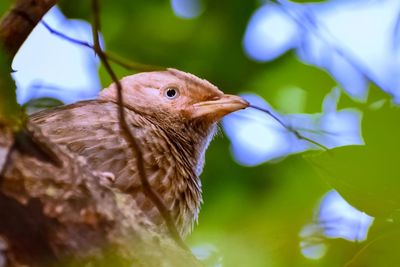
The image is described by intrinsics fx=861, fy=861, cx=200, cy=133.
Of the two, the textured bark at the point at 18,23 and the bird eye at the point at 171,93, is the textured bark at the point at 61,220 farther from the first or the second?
the bird eye at the point at 171,93

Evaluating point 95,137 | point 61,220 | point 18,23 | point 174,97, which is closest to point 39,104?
point 18,23

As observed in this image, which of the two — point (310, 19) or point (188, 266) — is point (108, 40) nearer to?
point (310, 19)

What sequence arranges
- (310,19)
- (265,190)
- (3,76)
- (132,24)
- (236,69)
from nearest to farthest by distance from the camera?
(3,76) < (265,190) < (310,19) < (132,24) < (236,69)

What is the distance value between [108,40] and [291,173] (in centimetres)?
132

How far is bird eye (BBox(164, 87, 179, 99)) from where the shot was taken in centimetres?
531

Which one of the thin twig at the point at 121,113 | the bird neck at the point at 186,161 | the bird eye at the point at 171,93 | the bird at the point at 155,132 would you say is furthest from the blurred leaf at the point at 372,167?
the bird eye at the point at 171,93

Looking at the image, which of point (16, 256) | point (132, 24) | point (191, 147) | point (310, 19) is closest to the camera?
point (16, 256)

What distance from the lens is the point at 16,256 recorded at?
107 inches

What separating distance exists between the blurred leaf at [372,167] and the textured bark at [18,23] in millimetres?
1064

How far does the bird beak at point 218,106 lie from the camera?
15.7ft

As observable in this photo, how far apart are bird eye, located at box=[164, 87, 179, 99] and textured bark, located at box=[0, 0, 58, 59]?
8.33ft

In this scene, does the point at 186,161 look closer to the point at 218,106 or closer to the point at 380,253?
the point at 218,106

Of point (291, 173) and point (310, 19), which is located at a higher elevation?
point (310, 19)

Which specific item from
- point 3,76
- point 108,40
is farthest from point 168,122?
point 3,76
